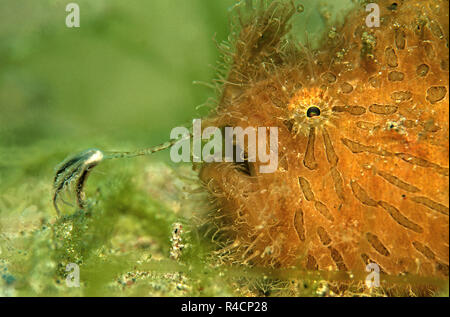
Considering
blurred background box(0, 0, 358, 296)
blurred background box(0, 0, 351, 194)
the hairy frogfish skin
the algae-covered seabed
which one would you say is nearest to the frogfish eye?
the hairy frogfish skin

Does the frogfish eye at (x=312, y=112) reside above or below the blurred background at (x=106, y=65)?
below

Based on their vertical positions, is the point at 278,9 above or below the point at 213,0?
below

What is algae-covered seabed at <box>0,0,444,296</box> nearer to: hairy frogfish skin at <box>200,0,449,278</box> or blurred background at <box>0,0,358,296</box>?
blurred background at <box>0,0,358,296</box>

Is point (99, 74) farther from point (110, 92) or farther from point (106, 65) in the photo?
point (110, 92)

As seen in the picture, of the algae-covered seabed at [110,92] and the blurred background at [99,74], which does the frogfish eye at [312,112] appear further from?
the blurred background at [99,74]

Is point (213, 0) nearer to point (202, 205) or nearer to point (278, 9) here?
point (278, 9)

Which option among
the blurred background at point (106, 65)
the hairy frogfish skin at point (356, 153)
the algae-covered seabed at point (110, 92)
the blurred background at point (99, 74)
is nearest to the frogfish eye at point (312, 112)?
the hairy frogfish skin at point (356, 153)

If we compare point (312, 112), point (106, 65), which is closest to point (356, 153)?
point (312, 112)
